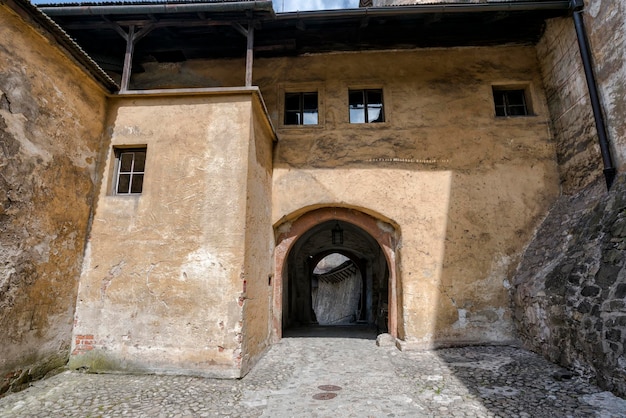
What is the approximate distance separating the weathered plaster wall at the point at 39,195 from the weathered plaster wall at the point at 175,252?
315 millimetres

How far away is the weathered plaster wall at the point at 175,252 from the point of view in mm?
5102

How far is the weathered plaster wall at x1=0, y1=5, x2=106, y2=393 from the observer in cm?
425

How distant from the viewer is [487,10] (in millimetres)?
6742

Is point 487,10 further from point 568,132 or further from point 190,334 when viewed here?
point 190,334

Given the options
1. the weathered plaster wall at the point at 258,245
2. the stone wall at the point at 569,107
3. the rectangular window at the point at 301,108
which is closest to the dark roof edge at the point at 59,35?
the weathered plaster wall at the point at 258,245

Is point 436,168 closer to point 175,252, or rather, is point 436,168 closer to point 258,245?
point 258,245

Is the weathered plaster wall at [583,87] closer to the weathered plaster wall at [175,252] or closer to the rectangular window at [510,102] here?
the rectangular window at [510,102]

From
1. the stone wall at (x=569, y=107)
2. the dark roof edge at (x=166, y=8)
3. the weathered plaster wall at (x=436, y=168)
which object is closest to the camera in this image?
the dark roof edge at (x=166, y=8)

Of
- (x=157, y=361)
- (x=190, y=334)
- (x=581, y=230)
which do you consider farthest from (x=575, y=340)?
(x=157, y=361)

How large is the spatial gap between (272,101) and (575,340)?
272 inches

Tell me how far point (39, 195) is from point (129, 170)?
4.86 ft

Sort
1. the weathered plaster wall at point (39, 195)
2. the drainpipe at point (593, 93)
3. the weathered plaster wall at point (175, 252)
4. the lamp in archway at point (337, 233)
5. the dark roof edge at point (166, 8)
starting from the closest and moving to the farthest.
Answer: the weathered plaster wall at point (39, 195), the weathered plaster wall at point (175, 252), the drainpipe at point (593, 93), the dark roof edge at point (166, 8), the lamp in archway at point (337, 233)

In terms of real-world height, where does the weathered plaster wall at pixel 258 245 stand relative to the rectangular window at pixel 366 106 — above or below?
below

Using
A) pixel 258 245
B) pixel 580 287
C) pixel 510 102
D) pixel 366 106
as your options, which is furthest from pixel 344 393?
pixel 510 102
